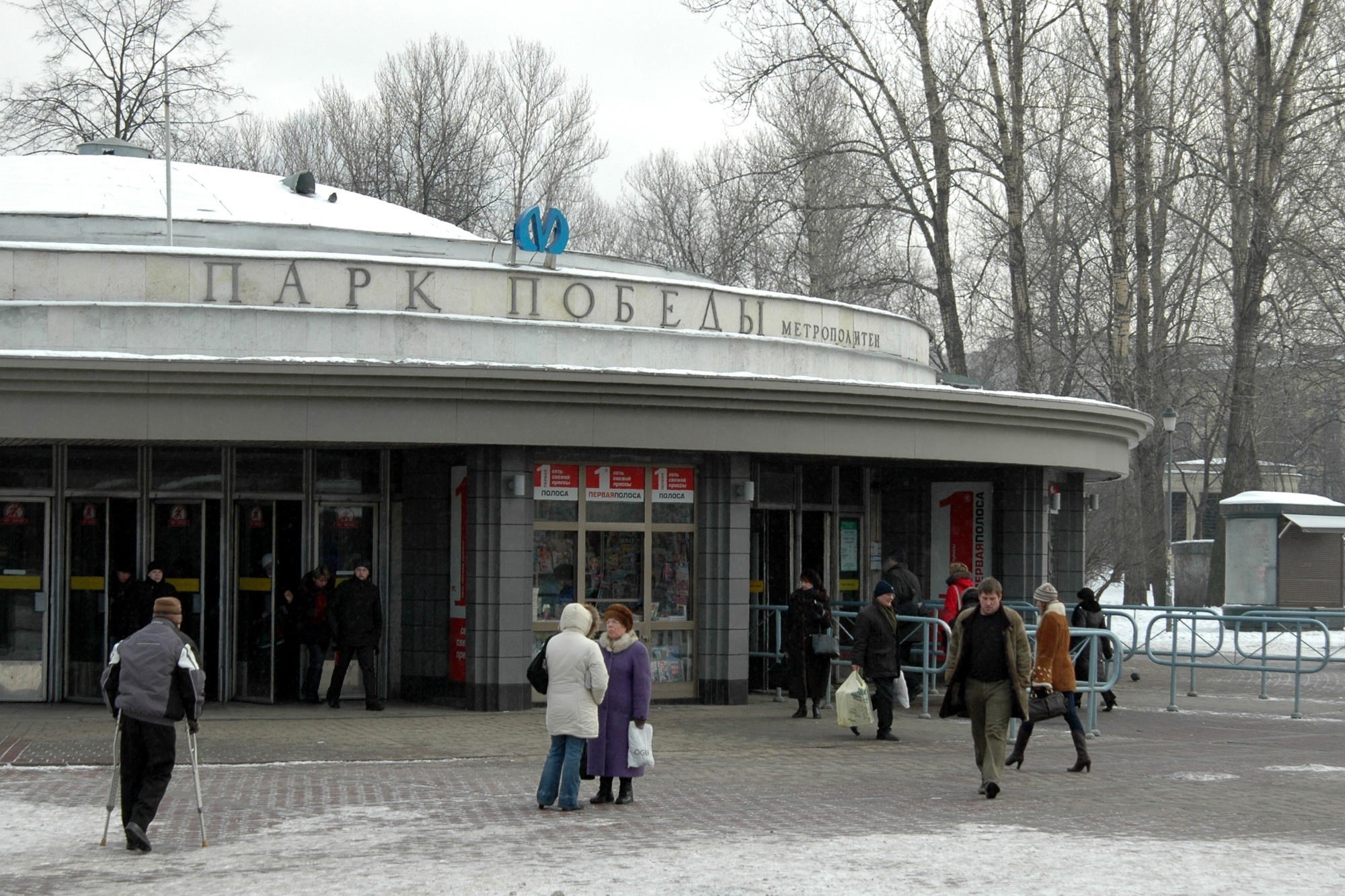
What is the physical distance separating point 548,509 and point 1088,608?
5.98 metres

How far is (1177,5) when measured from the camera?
35.0m

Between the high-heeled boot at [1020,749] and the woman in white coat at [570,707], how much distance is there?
3.77m

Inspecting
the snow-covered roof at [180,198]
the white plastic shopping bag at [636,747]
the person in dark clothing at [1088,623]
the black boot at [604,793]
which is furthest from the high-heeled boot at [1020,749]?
the snow-covered roof at [180,198]

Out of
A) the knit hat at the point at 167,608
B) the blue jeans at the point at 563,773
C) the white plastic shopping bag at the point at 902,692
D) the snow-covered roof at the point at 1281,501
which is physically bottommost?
the white plastic shopping bag at the point at 902,692

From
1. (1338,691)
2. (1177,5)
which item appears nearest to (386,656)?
(1338,691)

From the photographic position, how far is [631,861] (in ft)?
27.7

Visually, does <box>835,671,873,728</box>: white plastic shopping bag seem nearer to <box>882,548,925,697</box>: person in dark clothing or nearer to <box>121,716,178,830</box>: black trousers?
<box>882,548,925,697</box>: person in dark clothing

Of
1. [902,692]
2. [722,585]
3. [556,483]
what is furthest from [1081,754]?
[556,483]

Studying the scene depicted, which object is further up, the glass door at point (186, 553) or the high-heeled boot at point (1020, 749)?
the glass door at point (186, 553)

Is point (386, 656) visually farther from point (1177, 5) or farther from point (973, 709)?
point (1177, 5)

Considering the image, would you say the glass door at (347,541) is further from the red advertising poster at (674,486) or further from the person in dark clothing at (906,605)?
the person in dark clothing at (906,605)

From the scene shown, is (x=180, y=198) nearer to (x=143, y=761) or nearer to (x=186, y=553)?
(x=186, y=553)

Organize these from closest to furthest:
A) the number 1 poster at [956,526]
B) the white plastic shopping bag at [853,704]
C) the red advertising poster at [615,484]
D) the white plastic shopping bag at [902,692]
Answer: the white plastic shopping bag at [853,704] → the red advertising poster at [615,484] → the white plastic shopping bag at [902,692] → the number 1 poster at [956,526]

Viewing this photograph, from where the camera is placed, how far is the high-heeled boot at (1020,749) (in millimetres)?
12180
